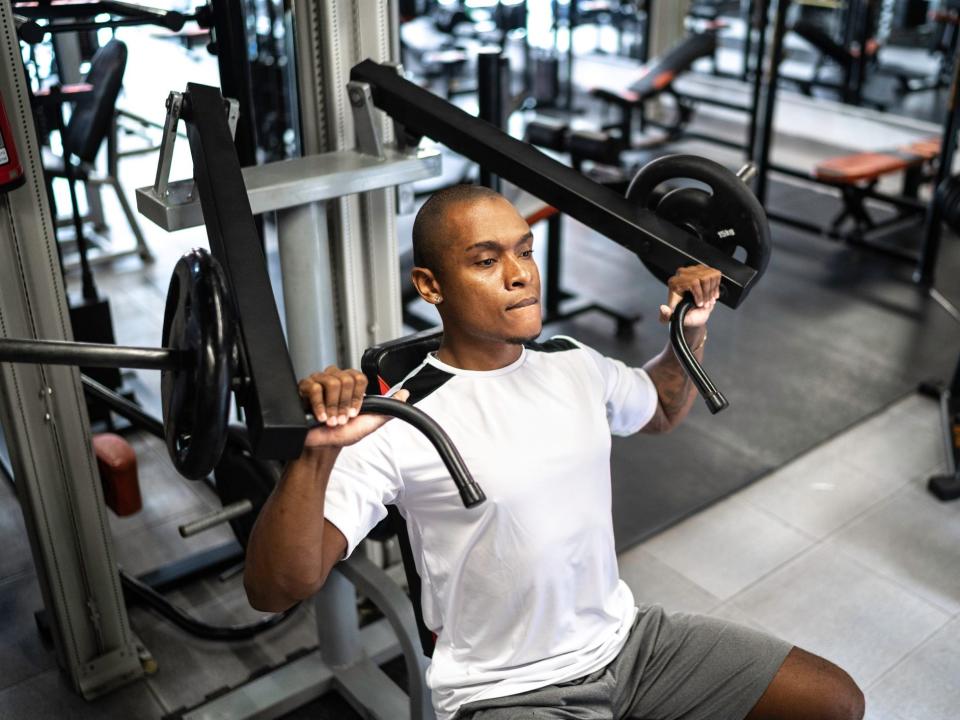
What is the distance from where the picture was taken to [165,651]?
7.82 ft

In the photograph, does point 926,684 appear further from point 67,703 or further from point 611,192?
point 67,703

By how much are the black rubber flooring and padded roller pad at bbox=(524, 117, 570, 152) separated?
27.2 inches

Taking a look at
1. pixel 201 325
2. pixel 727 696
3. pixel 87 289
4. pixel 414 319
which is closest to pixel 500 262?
pixel 201 325

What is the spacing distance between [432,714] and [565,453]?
67 centimetres

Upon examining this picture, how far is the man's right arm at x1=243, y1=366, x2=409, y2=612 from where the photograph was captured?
45.8 inches

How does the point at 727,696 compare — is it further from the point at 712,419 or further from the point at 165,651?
the point at 712,419

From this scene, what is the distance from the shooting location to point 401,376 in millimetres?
1663

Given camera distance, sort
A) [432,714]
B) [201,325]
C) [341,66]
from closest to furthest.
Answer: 1. [201,325]
2. [432,714]
3. [341,66]

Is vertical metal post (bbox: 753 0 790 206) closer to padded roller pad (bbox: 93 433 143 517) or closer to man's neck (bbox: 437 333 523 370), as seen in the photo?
padded roller pad (bbox: 93 433 143 517)

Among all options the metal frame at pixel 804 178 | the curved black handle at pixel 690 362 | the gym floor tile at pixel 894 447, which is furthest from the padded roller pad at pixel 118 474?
the metal frame at pixel 804 178

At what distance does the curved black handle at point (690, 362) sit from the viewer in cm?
138

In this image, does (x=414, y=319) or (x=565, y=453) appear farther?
(x=414, y=319)

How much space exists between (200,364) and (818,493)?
2297 millimetres

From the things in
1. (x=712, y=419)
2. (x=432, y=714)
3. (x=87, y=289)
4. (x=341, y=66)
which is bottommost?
(x=712, y=419)
